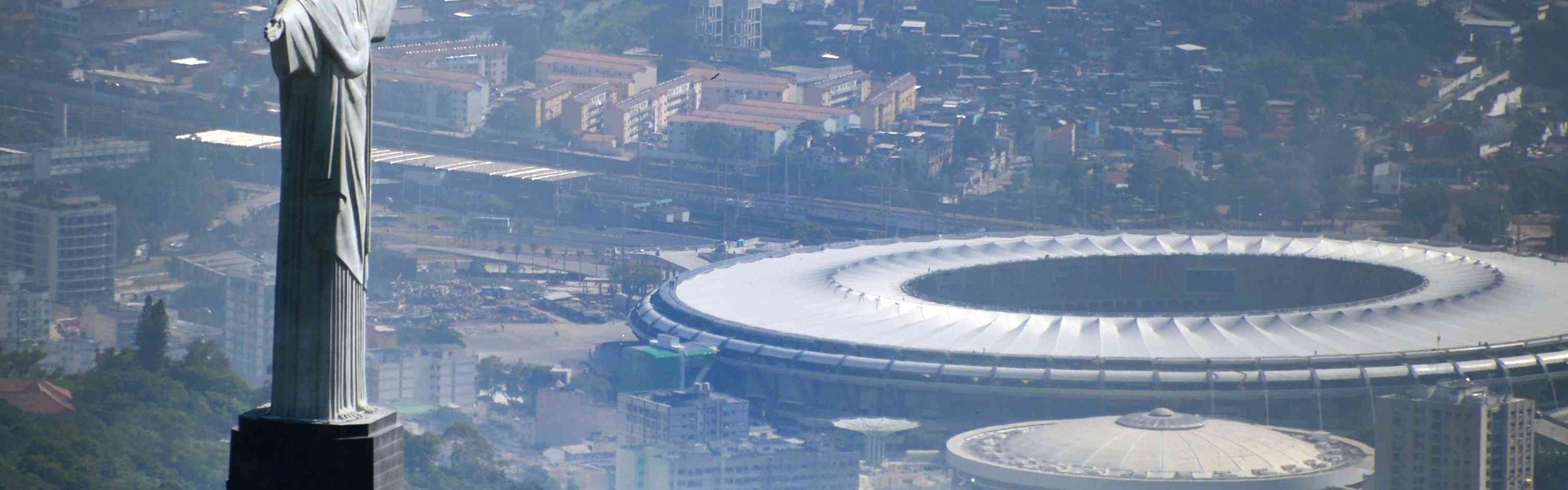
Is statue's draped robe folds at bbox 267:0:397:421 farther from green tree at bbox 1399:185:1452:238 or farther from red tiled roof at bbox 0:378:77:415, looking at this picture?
green tree at bbox 1399:185:1452:238

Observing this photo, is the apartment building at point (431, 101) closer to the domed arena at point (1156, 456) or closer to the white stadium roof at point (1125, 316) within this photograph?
the white stadium roof at point (1125, 316)

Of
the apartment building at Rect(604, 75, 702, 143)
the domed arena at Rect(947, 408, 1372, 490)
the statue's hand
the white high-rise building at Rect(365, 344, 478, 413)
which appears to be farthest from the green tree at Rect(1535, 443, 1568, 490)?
the apartment building at Rect(604, 75, 702, 143)

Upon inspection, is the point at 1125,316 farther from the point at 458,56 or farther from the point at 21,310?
the point at 458,56

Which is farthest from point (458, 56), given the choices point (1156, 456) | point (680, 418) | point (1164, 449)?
point (1156, 456)

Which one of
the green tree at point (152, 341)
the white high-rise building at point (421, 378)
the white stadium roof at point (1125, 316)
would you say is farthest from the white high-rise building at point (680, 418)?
the green tree at point (152, 341)

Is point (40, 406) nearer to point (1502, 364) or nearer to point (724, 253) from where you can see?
point (1502, 364)
